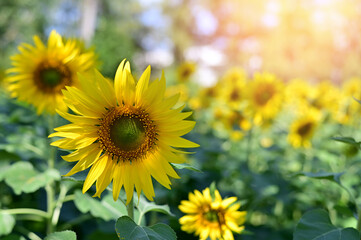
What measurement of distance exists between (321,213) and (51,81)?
6.09ft

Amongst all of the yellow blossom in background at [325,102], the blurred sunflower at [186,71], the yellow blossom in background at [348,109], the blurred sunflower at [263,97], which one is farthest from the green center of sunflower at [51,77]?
the blurred sunflower at [186,71]

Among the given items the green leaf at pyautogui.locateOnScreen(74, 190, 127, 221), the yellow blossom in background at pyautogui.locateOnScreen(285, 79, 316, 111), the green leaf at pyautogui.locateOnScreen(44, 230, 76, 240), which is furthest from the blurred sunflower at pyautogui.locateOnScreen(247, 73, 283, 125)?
the green leaf at pyautogui.locateOnScreen(44, 230, 76, 240)

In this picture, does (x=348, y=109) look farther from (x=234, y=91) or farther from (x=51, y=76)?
(x=51, y=76)

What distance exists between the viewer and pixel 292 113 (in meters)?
6.03

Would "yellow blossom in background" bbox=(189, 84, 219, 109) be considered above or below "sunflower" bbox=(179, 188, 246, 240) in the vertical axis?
below

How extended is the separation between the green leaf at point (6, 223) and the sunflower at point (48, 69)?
73 cm

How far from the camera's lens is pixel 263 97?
397 centimetres

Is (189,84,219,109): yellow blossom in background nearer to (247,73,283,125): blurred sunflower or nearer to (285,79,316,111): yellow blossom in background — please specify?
(285,79,316,111): yellow blossom in background

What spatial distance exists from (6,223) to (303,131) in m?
3.36

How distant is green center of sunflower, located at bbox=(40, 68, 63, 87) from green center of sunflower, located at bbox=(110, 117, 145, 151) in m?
1.11

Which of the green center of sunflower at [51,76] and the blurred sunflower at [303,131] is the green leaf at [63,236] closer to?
the green center of sunflower at [51,76]

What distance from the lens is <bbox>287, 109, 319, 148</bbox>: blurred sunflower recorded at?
404 cm

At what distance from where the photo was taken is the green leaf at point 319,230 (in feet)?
4.75

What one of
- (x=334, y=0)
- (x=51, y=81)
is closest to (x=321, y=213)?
(x=51, y=81)
